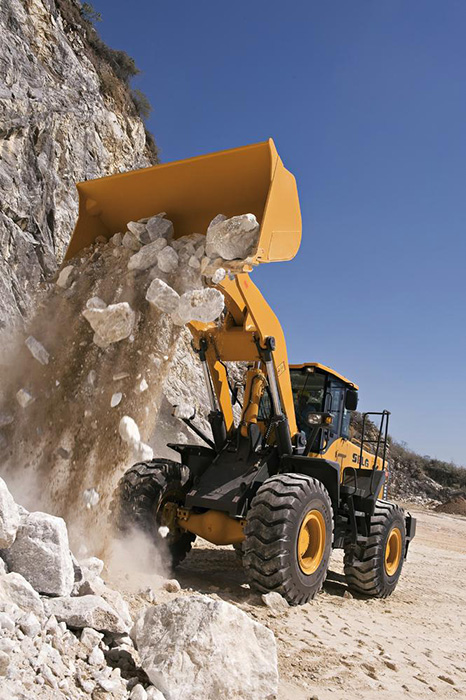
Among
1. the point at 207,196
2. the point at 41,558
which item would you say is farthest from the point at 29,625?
the point at 207,196

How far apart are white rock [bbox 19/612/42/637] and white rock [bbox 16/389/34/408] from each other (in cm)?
294

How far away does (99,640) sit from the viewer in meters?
2.68

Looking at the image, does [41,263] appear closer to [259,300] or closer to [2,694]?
[259,300]

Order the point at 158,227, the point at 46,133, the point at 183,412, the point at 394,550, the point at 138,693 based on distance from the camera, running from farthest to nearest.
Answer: the point at 46,133, the point at 394,550, the point at 183,412, the point at 158,227, the point at 138,693

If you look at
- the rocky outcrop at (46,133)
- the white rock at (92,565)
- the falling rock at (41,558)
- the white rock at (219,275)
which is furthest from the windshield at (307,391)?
the rocky outcrop at (46,133)

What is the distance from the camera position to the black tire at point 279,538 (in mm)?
4727

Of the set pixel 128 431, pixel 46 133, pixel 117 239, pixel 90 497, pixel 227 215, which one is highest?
pixel 46 133

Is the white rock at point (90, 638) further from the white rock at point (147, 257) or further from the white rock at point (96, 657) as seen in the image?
the white rock at point (147, 257)

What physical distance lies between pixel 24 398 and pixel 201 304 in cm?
184

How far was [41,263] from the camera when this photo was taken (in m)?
11.7

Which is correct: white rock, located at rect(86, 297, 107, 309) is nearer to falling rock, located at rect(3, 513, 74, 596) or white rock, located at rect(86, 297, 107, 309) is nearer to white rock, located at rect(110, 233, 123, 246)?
white rock, located at rect(110, 233, 123, 246)

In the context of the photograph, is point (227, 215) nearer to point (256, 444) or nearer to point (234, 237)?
point (234, 237)

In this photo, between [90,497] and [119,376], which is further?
[119,376]

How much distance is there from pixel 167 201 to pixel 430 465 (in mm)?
28565
